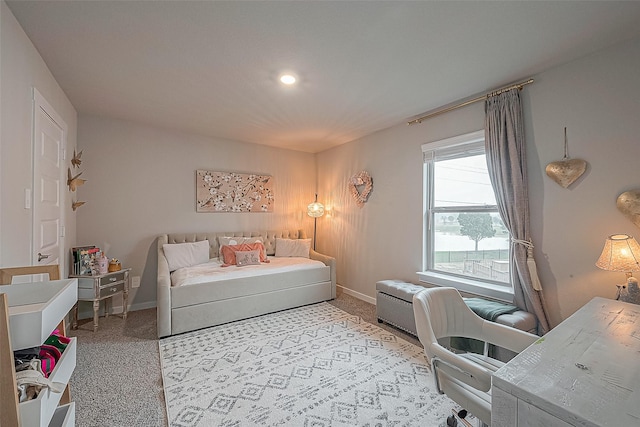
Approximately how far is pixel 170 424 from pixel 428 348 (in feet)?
5.25

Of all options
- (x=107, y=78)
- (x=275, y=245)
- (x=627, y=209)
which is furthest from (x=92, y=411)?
(x=627, y=209)

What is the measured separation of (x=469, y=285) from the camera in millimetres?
2793

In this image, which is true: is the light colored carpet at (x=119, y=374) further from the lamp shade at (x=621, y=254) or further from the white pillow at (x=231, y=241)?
the lamp shade at (x=621, y=254)

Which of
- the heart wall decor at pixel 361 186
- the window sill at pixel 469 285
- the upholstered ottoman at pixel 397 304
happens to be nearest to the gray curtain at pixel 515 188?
the window sill at pixel 469 285

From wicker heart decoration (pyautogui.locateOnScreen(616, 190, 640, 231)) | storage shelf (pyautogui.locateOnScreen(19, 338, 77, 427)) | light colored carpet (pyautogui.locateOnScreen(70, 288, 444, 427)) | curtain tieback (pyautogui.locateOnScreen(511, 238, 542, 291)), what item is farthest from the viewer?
curtain tieback (pyautogui.locateOnScreen(511, 238, 542, 291))

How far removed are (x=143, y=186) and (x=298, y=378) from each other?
10.7 feet

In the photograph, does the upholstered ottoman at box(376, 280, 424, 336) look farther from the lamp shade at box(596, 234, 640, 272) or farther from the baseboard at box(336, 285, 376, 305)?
the lamp shade at box(596, 234, 640, 272)

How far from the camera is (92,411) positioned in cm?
175

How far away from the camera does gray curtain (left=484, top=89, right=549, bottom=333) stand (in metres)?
2.29

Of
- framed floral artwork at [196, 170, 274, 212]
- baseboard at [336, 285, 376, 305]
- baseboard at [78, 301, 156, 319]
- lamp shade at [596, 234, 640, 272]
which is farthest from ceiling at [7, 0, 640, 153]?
baseboard at [336, 285, 376, 305]

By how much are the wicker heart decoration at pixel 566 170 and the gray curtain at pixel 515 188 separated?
20 cm

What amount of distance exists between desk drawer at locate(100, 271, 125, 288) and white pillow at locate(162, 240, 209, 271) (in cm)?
52

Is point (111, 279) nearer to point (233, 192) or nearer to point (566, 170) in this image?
point (233, 192)

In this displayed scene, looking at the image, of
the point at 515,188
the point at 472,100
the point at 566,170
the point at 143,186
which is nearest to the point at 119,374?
the point at 143,186
